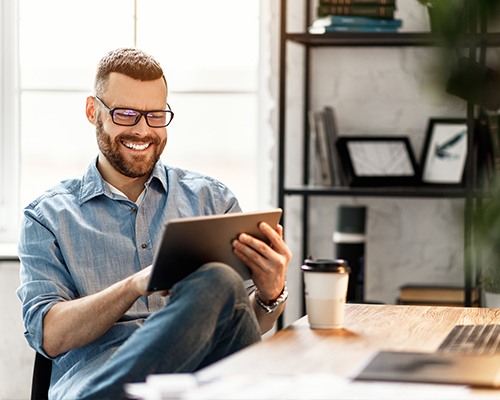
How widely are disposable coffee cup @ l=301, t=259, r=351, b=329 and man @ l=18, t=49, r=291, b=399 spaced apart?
0.10m

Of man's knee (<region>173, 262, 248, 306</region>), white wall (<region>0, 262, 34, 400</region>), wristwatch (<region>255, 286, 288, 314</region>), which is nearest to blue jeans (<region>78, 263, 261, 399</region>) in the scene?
man's knee (<region>173, 262, 248, 306</region>)

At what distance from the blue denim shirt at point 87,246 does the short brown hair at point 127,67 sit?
20cm

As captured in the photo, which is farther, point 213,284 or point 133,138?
point 133,138

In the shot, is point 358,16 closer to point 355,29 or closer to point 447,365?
point 355,29

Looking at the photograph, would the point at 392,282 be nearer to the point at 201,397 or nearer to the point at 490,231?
the point at 201,397

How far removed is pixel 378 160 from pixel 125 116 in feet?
3.79

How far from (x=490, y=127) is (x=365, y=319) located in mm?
1254

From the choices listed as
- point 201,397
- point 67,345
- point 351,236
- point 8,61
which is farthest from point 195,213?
point 8,61

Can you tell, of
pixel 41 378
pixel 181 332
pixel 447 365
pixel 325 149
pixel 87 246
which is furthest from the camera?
pixel 325 149

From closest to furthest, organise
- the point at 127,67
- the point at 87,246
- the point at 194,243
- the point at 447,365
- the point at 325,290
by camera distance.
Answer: the point at 447,365
the point at 194,243
the point at 325,290
the point at 87,246
the point at 127,67

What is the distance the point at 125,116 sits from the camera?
83.1 inches

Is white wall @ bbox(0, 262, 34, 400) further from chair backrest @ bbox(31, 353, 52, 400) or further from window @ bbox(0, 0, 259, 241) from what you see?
chair backrest @ bbox(31, 353, 52, 400)

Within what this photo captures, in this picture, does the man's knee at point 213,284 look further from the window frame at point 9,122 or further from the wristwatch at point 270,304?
the window frame at point 9,122

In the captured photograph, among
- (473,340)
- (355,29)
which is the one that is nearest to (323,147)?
(355,29)
